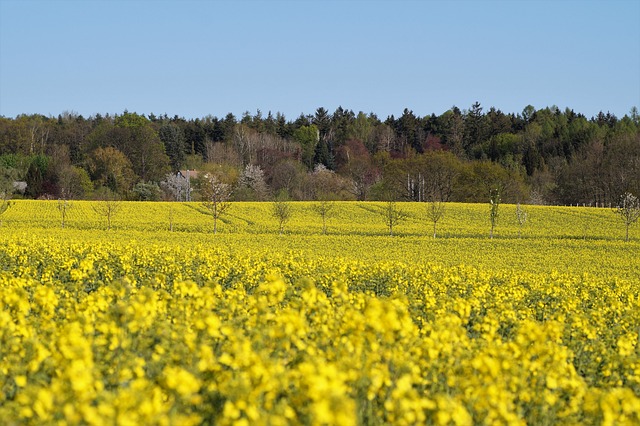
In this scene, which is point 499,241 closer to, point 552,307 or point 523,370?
point 552,307

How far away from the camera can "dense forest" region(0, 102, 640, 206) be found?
84875mm

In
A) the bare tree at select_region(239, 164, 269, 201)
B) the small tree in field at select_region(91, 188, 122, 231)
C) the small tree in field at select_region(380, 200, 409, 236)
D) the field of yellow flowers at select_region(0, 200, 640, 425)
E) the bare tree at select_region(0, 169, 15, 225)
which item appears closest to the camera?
the field of yellow flowers at select_region(0, 200, 640, 425)

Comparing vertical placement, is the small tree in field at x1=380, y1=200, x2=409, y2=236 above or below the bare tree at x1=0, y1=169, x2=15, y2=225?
below

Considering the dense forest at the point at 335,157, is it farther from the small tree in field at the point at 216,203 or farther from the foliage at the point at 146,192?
the small tree in field at the point at 216,203

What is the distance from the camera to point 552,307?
13242 mm

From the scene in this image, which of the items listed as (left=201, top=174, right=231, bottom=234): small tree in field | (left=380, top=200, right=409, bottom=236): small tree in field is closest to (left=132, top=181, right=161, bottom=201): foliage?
(left=201, top=174, right=231, bottom=234): small tree in field

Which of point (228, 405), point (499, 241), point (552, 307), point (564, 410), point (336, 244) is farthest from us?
point (499, 241)

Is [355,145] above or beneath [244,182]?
above

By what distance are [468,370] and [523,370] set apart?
44cm

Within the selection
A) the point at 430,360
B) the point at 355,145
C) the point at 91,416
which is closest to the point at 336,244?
the point at 430,360

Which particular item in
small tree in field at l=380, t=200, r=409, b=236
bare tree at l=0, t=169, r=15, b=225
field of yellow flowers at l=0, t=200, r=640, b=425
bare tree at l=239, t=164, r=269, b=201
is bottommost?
field of yellow flowers at l=0, t=200, r=640, b=425

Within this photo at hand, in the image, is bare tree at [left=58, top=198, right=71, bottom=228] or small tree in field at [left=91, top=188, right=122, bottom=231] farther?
small tree in field at [left=91, top=188, right=122, bottom=231]

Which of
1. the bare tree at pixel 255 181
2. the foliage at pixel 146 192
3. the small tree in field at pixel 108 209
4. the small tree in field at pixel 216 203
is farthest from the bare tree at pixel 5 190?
the bare tree at pixel 255 181

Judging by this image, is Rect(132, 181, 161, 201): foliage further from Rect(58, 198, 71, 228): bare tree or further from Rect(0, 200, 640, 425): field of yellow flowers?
Rect(0, 200, 640, 425): field of yellow flowers
